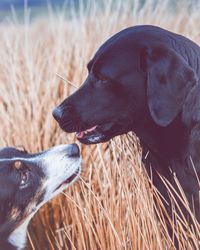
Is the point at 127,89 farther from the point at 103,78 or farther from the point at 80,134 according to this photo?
the point at 80,134

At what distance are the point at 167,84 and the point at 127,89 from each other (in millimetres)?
181

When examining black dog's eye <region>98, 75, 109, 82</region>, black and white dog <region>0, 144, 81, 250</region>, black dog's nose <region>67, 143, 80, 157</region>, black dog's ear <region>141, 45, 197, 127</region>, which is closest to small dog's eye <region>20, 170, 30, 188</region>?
black and white dog <region>0, 144, 81, 250</region>

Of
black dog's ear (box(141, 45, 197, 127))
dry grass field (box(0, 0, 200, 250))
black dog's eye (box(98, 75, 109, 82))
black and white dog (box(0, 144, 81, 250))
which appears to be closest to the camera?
black dog's ear (box(141, 45, 197, 127))

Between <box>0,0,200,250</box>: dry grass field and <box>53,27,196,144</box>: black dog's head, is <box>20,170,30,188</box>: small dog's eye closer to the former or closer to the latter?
<box>0,0,200,250</box>: dry grass field

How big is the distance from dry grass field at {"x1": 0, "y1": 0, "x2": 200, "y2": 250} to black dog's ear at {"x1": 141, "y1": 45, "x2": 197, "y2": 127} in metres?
0.39

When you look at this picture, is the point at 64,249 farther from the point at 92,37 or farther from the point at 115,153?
the point at 92,37

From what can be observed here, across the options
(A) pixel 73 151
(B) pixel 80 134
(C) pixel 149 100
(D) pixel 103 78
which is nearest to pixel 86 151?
(A) pixel 73 151

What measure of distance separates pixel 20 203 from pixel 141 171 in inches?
24.0

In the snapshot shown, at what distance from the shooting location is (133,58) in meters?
3.05

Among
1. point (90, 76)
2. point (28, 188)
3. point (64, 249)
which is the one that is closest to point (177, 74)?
point (90, 76)

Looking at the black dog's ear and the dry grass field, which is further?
the dry grass field

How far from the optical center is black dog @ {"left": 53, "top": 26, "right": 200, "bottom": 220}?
2932 millimetres

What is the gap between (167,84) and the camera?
2.94m

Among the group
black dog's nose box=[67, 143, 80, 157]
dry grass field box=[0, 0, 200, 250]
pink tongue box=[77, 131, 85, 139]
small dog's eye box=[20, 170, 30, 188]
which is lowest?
dry grass field box=[0, 0, 200, 250]
